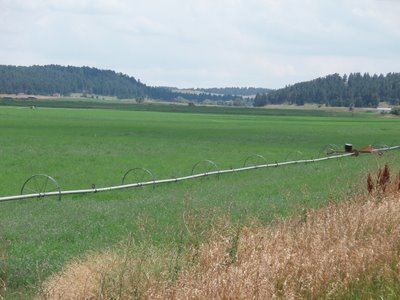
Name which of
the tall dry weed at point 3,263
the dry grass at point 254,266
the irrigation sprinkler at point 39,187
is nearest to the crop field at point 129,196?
the tall dry weed at point 3,263

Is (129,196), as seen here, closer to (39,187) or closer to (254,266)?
(39,187)

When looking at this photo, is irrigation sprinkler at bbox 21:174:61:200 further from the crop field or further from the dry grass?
the dry grass

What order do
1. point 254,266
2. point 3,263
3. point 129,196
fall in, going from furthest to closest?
point 129,196, point 3,263, point 254,266

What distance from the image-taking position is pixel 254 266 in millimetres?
9383

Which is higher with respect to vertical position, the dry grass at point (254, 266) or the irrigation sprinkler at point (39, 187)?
the dry grass at point (254, 266)

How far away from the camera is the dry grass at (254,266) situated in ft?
28.4

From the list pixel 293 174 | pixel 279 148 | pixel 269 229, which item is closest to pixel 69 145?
pixel 279 148

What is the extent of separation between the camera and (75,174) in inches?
1093

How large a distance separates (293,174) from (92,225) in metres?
14.1

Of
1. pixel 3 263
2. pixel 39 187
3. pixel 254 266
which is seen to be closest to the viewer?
pixel 254 266

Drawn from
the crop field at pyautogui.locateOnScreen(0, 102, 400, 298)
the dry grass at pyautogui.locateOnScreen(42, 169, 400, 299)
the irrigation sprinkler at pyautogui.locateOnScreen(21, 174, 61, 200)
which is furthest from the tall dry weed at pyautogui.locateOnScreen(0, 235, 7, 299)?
the irrigation sprinkler at pyautogui.locateOnScreen(21, 174, 61, 200)

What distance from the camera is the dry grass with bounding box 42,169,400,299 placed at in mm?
8648

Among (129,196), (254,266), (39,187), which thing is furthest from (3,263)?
(39,187)

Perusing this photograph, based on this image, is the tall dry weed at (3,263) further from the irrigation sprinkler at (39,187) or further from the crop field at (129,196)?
the irrigation sprinkler at (39,187)
